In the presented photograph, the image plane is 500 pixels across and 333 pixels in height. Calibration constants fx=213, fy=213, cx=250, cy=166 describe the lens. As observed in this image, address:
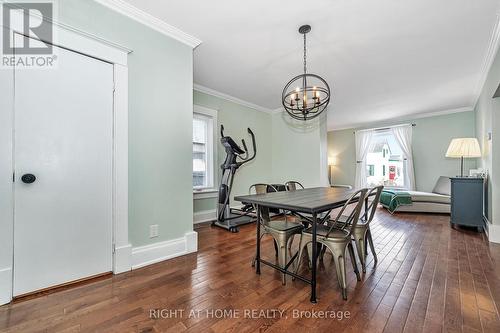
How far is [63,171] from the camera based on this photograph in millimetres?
1785

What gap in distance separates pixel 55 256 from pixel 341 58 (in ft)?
12.5

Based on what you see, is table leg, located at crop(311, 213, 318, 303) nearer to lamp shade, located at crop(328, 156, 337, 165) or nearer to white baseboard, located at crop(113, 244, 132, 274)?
white baseboard, located at crop(113, 244, 132, 274)

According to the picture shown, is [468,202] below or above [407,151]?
below

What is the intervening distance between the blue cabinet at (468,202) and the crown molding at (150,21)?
15.2 feet

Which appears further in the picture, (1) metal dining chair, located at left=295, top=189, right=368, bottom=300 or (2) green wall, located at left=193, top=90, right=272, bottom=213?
(2) green wall, located at left=193, top=90, right=272, bottom=213

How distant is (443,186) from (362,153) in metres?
2.26

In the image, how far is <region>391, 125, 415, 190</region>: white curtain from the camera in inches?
231

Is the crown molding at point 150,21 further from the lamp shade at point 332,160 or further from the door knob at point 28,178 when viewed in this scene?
the lamp shade at point 332,160

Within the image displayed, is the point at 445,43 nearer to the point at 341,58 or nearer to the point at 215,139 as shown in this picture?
the point at 341,58

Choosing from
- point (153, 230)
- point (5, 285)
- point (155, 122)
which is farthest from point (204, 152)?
point (5, 285)

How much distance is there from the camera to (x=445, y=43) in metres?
2.56

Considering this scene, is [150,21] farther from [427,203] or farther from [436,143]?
[436,143]

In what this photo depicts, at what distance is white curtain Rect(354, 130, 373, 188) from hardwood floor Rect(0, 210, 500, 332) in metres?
4.58

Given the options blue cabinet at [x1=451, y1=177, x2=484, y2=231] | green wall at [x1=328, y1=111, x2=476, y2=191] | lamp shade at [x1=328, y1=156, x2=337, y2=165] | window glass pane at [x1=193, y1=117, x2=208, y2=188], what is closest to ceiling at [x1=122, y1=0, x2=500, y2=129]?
window glass pane at [x1=193, y1=117, x2=208, y2=188]
